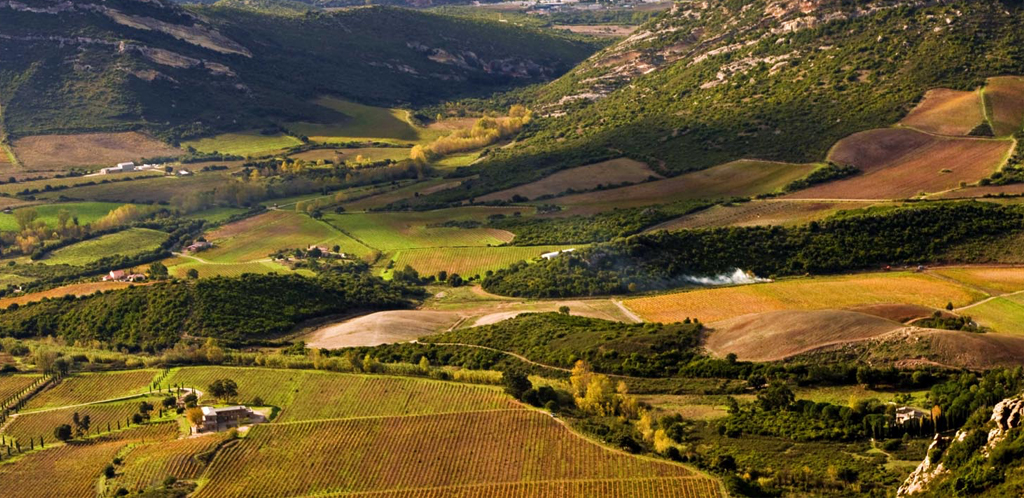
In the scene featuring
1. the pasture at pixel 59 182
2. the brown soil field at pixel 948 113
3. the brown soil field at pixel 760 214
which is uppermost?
the brown soil field at pixel 948 113

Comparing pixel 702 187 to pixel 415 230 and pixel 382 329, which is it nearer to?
pixel 415 230

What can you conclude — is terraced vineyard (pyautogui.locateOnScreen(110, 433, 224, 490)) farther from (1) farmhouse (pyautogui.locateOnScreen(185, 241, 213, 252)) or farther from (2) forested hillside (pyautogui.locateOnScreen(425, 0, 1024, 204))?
(2) forested hillside (pyautogui.locateOnScreen(425, 0, 1024, 204))

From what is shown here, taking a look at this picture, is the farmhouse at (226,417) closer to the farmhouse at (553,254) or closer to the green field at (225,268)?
the green field at (225,268)

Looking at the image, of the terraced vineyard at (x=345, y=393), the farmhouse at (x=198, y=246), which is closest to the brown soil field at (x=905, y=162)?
the terraced vineyard at (x=345, y=393)

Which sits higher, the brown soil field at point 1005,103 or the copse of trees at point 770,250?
the brown soil field at point 1005,103

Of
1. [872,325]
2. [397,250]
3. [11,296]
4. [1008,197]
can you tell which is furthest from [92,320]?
[1008,197]

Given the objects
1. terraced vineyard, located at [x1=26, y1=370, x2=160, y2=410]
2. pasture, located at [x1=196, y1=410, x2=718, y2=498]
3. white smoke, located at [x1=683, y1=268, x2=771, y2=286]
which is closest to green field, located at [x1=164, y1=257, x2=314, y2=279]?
terraced vineyard, located at [x1=26, y1=370, x2=160, y2=410]

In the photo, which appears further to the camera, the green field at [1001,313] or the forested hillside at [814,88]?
the forested hillside at [814,88]
